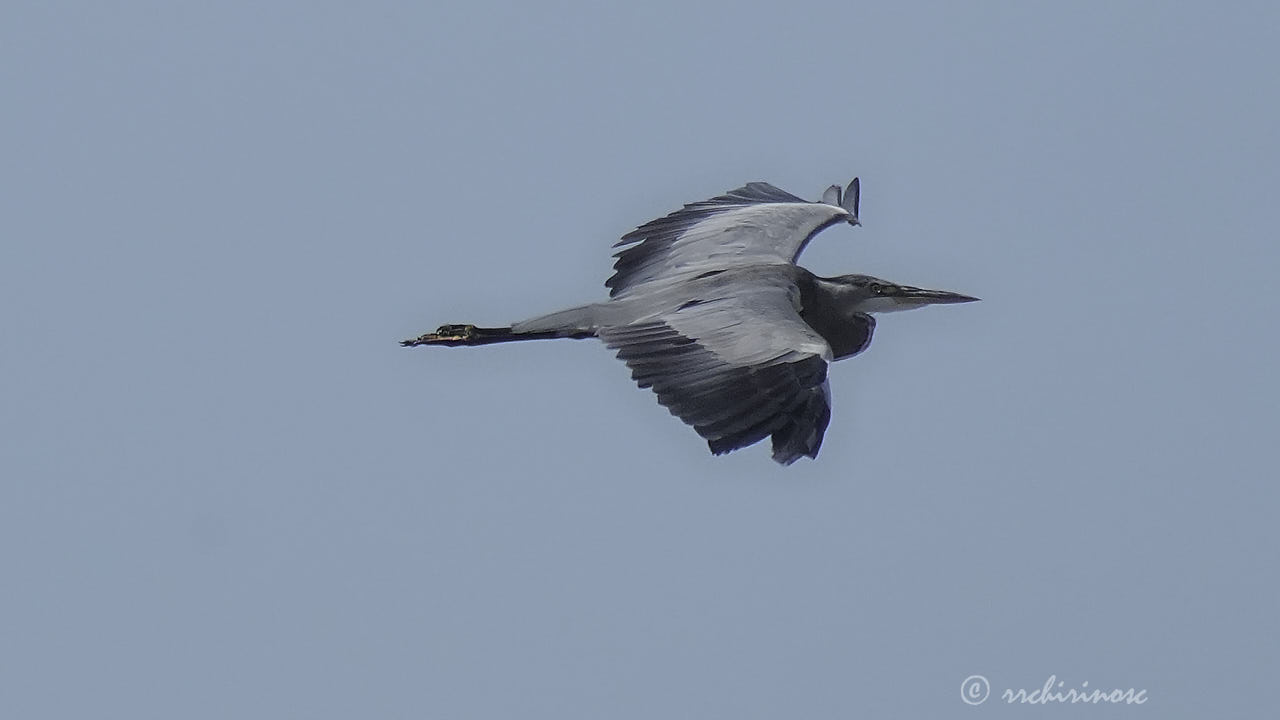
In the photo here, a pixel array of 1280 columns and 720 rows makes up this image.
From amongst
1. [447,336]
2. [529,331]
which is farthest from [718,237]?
[447,336]

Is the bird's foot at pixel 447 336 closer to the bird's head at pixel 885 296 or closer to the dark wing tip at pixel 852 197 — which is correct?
the bird's head at pixel 885 296

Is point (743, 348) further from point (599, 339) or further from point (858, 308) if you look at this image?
point (858, 308)

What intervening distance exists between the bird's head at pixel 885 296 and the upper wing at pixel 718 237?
52cm

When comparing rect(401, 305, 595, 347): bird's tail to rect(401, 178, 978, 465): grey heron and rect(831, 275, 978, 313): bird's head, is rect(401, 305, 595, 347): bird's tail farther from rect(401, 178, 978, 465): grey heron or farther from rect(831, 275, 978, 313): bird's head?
rect(831, 275, 978, 313): bird's head

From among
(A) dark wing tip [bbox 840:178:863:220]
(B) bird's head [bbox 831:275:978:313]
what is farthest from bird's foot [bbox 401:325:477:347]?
(A) dark wing tip [bbox 840:178:863:220]

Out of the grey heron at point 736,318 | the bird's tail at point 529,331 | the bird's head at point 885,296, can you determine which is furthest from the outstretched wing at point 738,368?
the bird's head at point 885,296

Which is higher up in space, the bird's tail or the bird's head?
the bird's head

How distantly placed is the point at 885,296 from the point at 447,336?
3.06 metres

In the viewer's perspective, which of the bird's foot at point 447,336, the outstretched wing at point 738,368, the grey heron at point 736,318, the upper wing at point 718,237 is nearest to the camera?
the outstretched wing at point 738,368

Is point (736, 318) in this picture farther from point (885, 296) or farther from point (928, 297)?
point (928, 297)

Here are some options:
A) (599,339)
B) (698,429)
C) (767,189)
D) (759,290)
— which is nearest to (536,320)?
(599,339)

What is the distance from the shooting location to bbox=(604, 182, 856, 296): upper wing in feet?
42.4

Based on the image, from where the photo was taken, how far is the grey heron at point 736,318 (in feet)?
34.1

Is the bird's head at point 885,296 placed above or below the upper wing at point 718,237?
below
